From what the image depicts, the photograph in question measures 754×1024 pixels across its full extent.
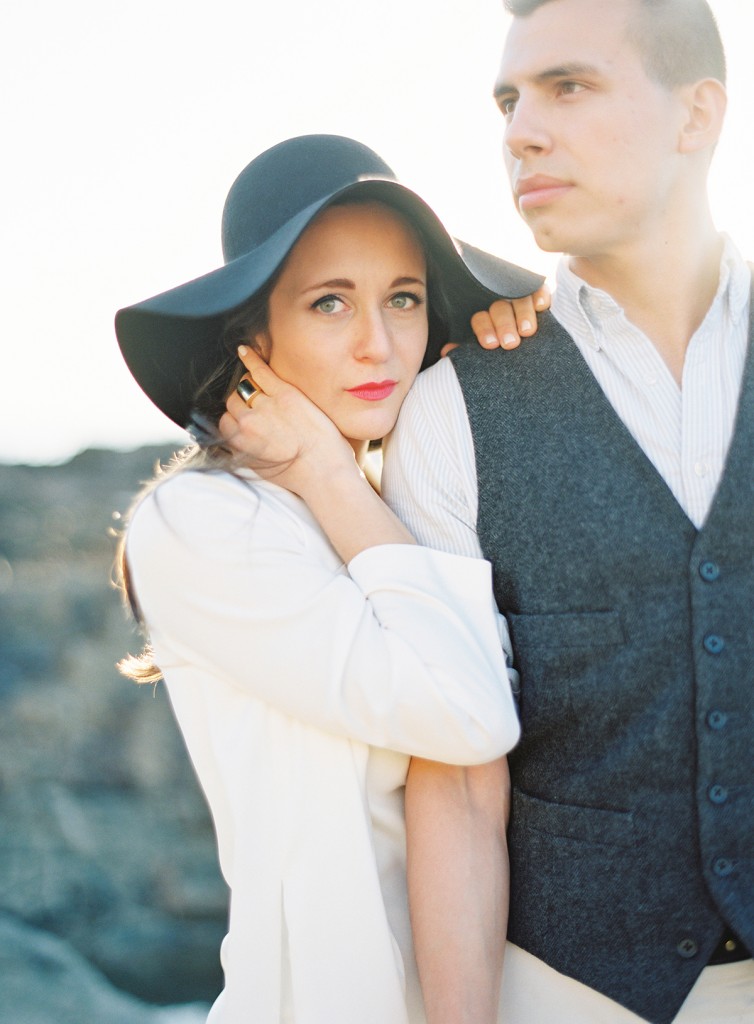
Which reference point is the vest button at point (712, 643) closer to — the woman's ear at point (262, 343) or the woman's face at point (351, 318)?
the woman's face at point (351, 318)

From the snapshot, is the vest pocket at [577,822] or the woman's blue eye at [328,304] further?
the woman's blue eye at [328,304]

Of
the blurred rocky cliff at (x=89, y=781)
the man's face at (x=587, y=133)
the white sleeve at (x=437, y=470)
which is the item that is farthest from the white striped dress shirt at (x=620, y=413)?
the blurred rocky cliff at (x=89, y=781)

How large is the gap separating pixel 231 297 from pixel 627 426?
61 cm

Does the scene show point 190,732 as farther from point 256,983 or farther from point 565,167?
point 565,167

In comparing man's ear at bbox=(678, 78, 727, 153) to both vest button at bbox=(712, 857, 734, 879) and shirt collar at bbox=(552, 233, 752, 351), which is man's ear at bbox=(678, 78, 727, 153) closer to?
shirt collar at bbox=(552, 233, 752, 351)

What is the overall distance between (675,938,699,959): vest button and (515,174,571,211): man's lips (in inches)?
43.6

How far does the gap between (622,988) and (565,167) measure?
1207 millimetres

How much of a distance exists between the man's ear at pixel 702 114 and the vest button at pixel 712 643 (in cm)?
80

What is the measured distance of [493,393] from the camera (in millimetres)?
1672

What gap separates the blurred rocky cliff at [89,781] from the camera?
4.54m

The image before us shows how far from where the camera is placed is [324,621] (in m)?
1.47

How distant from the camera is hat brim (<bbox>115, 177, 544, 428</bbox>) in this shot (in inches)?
61.3

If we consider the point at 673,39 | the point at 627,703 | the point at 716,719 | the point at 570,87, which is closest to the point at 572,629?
the point at 627,703

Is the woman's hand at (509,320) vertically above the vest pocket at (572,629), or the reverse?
the woman's hand at (509,320)
